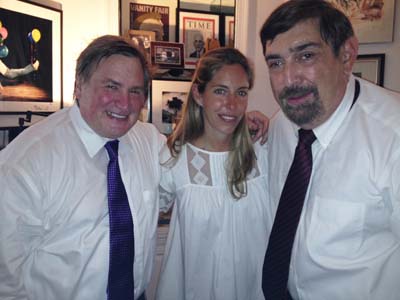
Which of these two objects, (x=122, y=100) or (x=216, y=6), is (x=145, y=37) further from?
(x=122, y=100)

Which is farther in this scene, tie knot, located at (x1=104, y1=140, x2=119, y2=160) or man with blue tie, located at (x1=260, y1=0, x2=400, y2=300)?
tie knot, located at (x1=104, y1=140, x2=119, y2=160)

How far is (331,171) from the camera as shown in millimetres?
1136

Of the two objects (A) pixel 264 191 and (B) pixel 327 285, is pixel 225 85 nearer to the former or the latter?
(A) pixel 264 191

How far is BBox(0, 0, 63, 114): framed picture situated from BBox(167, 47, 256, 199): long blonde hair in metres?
0.83

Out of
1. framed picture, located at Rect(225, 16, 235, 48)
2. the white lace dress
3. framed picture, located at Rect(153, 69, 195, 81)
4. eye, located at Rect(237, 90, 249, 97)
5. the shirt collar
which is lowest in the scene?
the white lace dress

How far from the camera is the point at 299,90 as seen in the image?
3.67 ft

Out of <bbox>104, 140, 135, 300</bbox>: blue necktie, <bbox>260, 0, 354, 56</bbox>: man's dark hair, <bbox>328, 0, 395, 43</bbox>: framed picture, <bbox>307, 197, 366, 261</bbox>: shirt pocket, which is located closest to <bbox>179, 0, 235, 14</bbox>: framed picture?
<bbox>328, 0, 395, 43</bbox>: framed picture

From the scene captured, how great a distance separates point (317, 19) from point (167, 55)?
133cm

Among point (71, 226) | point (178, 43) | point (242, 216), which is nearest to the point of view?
point (71, 226)

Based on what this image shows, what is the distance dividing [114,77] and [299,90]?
0.64 m

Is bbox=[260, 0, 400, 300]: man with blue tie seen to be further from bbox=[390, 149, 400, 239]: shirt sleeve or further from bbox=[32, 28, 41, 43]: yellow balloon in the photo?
bbox=[32, 28, 41, 43]: yellow balloon

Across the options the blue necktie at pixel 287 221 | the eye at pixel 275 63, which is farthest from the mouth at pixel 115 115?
the blue necktie at pixel 287 221

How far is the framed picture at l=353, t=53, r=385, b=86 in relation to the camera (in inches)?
74.1

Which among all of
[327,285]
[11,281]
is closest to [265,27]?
[327,285]
